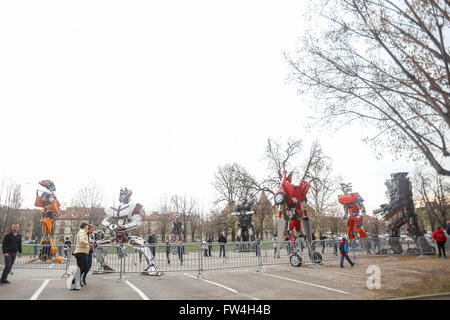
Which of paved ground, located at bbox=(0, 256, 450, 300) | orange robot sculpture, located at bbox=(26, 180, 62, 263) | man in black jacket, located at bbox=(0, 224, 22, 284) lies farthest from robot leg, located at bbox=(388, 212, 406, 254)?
orange robot sculpture, located at bbox=(26, 180, 62, 263)

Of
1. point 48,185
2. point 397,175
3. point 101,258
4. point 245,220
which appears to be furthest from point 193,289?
point 245,220

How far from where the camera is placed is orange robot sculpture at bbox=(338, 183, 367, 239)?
22.0 metres

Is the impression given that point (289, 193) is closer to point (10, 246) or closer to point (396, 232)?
point (10, 246)

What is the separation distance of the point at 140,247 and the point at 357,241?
15353 mm

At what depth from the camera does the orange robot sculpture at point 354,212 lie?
22.0 meters

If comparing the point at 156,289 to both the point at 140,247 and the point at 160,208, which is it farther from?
the point at 160,208

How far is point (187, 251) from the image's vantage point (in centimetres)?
1688

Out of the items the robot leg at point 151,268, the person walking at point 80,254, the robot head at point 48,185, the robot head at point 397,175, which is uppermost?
the robot head at point 397,175

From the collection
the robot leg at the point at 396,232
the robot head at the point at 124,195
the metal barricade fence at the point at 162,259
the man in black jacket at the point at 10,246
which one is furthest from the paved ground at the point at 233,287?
the robot leg at the point at 396,232

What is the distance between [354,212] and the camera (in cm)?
2223

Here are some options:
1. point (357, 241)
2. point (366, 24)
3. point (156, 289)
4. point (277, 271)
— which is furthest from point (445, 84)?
point (357, 241)

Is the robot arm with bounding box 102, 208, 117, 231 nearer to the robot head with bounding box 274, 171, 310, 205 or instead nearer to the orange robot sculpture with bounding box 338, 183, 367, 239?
the robot head with bounding box 274, 171, 310, 205

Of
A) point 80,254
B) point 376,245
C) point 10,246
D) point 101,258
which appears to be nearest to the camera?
point 80,254

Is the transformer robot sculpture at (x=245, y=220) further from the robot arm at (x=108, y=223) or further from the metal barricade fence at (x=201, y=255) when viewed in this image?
the robot arm at (x=108, y=223)
